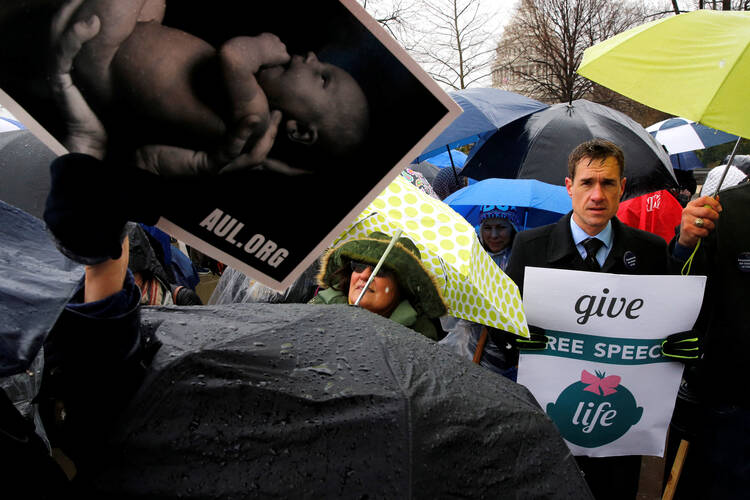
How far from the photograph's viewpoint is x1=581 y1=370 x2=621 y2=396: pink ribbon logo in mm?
2547

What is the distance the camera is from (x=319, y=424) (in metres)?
0.88

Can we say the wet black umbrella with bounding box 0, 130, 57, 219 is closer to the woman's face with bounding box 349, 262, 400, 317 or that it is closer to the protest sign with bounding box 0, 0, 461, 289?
the woman's face with bounding box 349, 262, 400, 317

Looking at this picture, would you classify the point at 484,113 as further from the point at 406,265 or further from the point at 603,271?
the point at 406,265

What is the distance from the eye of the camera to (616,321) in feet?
8.28

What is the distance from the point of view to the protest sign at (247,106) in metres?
0.81

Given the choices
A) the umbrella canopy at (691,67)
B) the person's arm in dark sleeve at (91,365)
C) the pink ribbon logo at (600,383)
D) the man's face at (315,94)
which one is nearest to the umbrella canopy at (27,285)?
the person's arm in dark sleeve at (91,365)

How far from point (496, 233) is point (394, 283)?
2079mm

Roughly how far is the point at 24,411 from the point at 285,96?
0.66m

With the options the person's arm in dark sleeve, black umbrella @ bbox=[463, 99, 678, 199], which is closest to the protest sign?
the person's arm in dark sleeve

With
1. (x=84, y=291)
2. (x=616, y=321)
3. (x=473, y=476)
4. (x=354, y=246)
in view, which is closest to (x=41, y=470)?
(x=84, y=291)

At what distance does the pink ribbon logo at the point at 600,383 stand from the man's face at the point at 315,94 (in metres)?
2.10

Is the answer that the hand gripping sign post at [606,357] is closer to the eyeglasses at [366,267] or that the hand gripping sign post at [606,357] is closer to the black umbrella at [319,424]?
the eyeglasses at [366,267]

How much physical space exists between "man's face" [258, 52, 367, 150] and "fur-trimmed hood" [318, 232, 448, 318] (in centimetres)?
126

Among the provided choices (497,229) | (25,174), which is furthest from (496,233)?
(25,174)
